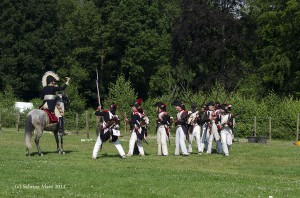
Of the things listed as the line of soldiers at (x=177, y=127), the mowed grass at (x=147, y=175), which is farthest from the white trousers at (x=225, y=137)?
the mowed grass at (x=147, y=175)

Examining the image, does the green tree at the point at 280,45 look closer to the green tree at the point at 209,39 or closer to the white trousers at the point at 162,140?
the green tree at the point at 209,39

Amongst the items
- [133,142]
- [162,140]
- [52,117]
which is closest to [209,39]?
[162,140]

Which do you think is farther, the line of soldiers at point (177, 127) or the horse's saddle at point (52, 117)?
the horse's saddle at point (52, 117)

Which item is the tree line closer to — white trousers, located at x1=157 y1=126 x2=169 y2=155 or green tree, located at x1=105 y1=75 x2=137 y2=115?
green tree, located at x1=105 y1=75 x2=137 y2=115

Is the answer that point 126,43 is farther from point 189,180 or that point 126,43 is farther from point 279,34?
point 189,180

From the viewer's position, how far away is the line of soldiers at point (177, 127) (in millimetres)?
28078

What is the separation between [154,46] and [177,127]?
2129 inches

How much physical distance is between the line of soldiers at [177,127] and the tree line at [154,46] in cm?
3549

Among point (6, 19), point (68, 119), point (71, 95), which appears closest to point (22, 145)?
point (68, 119)

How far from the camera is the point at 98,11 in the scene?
8600 cm

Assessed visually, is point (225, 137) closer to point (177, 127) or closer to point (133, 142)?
point (177, 127)

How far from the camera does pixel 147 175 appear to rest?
21.8 metres

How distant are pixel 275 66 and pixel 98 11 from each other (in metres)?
27.2

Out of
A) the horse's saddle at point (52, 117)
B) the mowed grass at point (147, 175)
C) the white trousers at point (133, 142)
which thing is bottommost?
the mowed grass at point (147, 175)
